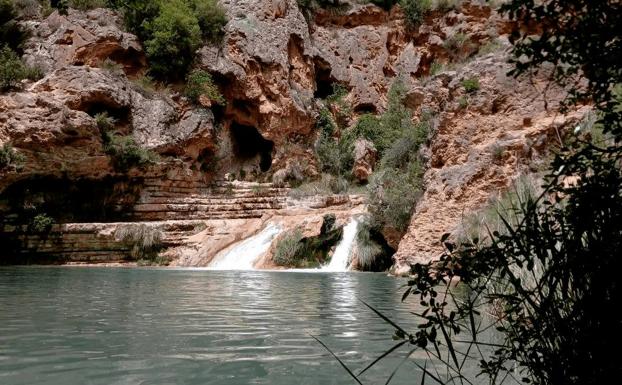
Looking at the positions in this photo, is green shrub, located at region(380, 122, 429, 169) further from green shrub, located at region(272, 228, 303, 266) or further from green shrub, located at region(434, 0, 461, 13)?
green shrub, located at region(434, 0, 461, 13)

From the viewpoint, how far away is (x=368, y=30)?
30.5 metres

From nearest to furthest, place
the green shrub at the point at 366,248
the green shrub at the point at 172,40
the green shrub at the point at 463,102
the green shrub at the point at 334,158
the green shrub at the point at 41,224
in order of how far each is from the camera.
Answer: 1. the green shrub at the point at 463,102
2. the green shrub at the point at 366,248
3. the green shrub at the point at 41,224
4. the green shrub at the point at 172,40
5. the green shrub at the point at 334,158

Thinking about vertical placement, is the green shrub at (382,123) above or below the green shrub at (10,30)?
below

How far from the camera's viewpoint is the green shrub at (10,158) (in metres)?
17.3

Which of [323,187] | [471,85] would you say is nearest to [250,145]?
[323,187]

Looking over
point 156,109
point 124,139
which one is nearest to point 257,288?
point 124,139

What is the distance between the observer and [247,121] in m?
25.2

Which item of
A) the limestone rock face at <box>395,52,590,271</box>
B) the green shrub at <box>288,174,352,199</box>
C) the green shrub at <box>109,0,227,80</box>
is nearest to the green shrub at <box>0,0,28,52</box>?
the green shrub at <box>109,0,227,80</box>

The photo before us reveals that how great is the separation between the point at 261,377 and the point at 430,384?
3.89 ft

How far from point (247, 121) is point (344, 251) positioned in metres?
11.0

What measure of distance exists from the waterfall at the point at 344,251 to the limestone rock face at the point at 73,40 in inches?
509

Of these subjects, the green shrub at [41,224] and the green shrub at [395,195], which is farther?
the green shrub at [41,224]

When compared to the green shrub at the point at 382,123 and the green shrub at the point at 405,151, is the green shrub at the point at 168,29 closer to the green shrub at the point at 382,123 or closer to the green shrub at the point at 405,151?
the green shrub at the point at 382,123

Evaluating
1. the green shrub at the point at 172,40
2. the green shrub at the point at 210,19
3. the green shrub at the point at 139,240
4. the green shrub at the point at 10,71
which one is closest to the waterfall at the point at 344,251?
the green shrub at the point at 139,240
